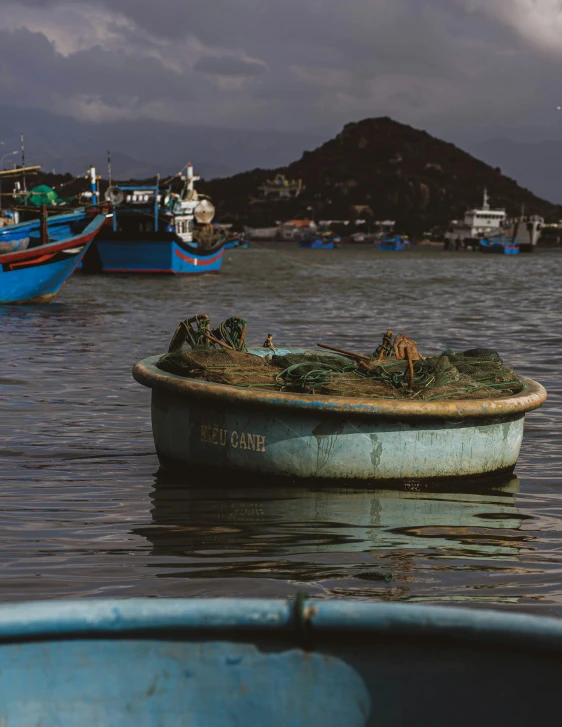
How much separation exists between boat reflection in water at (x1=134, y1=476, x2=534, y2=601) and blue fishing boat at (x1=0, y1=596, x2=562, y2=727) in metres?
2.38

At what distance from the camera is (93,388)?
12.3 metres

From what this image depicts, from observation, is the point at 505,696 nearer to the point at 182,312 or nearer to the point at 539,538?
the point at 539,538

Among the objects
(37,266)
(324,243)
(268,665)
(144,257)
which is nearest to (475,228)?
(324,243)

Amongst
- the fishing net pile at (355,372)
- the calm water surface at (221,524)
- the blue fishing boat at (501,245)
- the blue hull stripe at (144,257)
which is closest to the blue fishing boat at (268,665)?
the calm water surface at (221,524)

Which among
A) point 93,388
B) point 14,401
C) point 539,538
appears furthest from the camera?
point 93,388

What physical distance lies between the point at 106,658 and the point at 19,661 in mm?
227

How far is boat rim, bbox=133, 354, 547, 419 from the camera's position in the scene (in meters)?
6.86

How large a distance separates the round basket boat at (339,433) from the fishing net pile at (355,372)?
0.27 m

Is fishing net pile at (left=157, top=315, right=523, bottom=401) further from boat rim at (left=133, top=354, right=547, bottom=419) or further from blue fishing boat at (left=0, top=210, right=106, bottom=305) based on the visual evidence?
blue fishing boat at (left=0, top=210, right=106, bottom=305)

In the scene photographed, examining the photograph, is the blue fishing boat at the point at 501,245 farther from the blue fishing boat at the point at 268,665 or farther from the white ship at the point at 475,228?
the blue fishing boat at the point at 268,665

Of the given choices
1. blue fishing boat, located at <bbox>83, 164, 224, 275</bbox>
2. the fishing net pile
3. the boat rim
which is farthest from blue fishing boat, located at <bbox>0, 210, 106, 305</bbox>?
blue fishing boat, located at <bbox>83, 164, 224, 275</bbox>

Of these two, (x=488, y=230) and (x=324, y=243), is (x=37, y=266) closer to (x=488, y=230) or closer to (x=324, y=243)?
(x=488, y=230)

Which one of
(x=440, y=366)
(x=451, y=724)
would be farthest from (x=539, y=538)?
(x=451, y=724)

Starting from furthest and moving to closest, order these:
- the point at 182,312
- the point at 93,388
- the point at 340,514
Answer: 1. the point at 182,312
2. the point at 93,388
3. the point at 340,514
